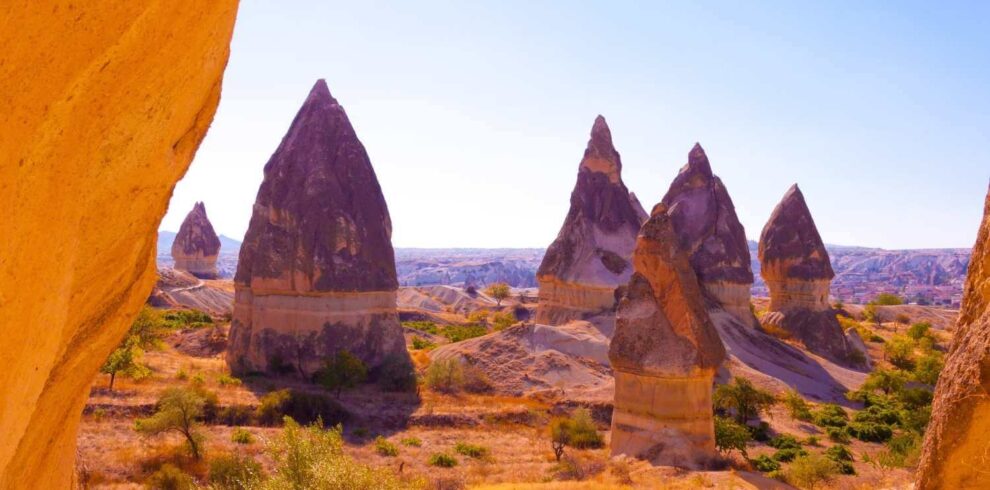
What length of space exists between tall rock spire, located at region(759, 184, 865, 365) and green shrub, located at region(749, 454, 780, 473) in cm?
1799

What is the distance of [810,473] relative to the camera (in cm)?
1231

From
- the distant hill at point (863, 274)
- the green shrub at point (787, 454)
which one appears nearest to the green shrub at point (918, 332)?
the green shrub at point (787, 454)

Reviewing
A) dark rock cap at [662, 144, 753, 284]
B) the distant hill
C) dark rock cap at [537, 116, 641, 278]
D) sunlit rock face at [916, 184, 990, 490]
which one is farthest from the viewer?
the distant hill

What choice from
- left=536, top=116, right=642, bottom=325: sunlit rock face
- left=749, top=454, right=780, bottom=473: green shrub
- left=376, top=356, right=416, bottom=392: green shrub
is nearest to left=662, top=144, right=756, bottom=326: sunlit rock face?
left=536, top=116, right=642, bottom=325: sunlit rock face

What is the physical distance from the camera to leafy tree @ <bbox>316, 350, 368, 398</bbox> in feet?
62.3

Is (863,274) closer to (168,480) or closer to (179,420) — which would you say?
(179,420)

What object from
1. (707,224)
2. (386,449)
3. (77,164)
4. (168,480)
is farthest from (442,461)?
(707,224)

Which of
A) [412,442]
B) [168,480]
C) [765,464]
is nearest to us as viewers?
[168,480]

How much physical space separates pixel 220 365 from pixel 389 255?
248 inches

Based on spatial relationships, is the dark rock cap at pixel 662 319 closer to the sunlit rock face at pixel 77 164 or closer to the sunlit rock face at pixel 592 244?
the sunlit rock face at pixel 77 164

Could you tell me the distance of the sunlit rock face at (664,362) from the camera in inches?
476

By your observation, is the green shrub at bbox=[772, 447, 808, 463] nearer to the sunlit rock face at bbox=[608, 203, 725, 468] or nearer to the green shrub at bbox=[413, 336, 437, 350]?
the sunlit rock face at bbox=[608, 203, 725, 468]

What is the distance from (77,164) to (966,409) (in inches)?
210

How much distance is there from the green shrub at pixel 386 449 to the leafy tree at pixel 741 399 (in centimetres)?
847
